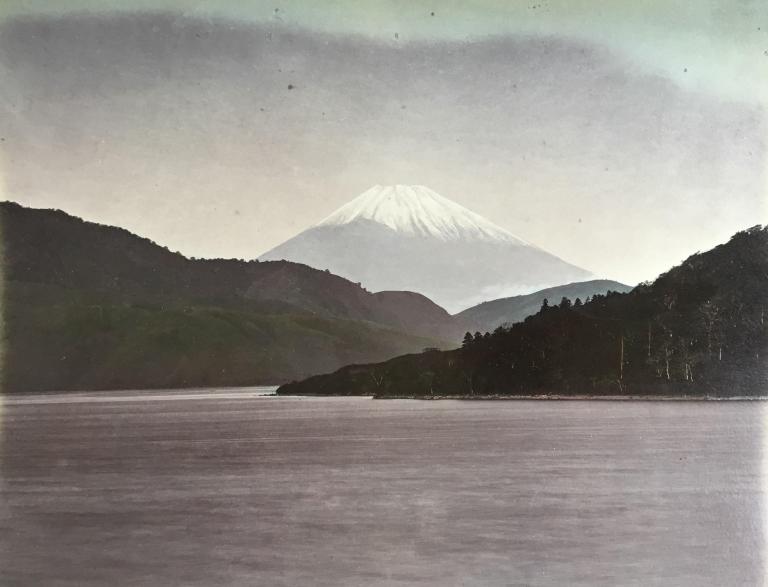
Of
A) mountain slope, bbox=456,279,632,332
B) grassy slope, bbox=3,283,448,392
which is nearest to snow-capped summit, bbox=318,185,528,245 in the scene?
mountain slope, bbox=456,279,632,332

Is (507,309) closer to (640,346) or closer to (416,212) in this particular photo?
(640,346)

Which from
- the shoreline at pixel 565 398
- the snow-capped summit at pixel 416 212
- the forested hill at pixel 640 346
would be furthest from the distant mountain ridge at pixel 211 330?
the snow-capped summit at pixel 416 212

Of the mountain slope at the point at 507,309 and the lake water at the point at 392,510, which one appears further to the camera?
the mountain slope at the point at 507,309

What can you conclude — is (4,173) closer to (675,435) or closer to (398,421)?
(675,435)

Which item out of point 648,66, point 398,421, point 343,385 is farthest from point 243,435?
point 343,385

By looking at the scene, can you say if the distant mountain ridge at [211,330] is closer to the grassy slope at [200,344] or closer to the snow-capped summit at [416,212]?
the grassy slope at [200,344]

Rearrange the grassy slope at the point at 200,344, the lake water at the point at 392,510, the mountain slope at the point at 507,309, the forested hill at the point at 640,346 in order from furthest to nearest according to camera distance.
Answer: the grassy slope at the point at 200,344, the mountain slope at the point at 507,309, the forested hill at the point at 640,346, the lake water at the point at 392,510

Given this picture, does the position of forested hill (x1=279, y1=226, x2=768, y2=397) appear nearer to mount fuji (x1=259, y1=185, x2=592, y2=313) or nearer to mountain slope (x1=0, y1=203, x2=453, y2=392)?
mount fuji (x1=259, y1=185, x2=592, y2=313)
